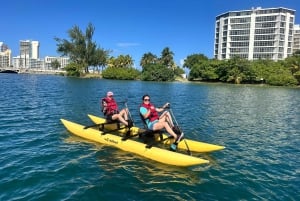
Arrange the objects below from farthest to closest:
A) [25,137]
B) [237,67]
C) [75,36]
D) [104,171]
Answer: [75,36] < [237,67] < [25,137] < [104,171]

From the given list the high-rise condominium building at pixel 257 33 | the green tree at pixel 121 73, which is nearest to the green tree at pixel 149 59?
the green tree at pixel 121 73

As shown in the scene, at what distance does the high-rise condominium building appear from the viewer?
496 ft

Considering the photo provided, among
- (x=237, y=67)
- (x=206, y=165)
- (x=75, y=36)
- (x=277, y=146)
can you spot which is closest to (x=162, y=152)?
(x=206, y=165)

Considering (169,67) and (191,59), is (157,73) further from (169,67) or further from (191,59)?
(191,59)

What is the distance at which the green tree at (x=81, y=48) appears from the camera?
121 meters

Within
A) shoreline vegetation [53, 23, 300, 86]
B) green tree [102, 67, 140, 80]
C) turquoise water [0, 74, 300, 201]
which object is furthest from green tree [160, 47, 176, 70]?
turquoise water [0, 74, 300, 201]

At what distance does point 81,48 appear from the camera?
121 m

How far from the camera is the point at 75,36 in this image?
121 m

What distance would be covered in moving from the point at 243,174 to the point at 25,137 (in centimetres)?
1075

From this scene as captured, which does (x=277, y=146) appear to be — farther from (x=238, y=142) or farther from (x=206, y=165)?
(x=206, y=165)

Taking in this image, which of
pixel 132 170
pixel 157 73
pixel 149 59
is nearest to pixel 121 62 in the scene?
pixel 149 59

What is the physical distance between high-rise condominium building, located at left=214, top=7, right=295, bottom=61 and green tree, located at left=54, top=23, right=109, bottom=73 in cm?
7142

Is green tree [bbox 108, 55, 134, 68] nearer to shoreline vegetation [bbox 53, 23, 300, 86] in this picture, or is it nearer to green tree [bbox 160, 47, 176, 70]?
shoreline vegetation [bbox 53, 23, 300, 86]

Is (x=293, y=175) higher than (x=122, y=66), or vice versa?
(x=122, y=66)
